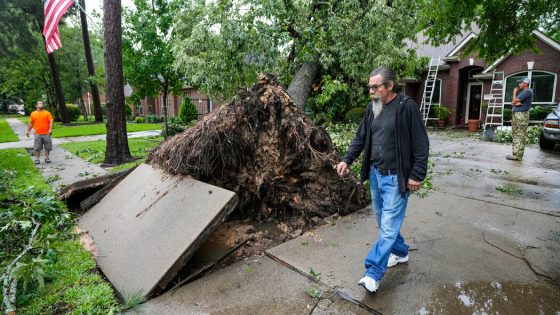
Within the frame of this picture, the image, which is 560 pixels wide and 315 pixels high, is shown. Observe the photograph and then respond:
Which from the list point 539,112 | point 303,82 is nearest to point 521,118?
point 303,82

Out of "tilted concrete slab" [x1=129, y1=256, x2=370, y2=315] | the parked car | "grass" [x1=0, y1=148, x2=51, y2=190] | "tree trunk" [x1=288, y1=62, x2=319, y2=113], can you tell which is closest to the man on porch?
the parked car

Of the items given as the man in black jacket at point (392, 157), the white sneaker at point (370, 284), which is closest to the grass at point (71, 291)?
the white sneaker at point (370, 284)

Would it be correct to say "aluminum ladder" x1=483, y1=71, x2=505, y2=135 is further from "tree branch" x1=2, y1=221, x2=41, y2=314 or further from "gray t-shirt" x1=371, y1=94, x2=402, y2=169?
"tree branch" x1=2, y1=221, x2=41, y2=314

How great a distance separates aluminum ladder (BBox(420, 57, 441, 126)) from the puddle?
15532mm

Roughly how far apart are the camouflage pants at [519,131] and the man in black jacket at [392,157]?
23.1 feet

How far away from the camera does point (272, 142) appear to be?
4348 millimetres

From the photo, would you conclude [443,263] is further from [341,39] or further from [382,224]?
[341,39]

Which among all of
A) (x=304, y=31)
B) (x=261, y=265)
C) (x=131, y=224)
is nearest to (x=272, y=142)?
(x=261, y=265)

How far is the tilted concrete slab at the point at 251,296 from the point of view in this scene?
2543 mm

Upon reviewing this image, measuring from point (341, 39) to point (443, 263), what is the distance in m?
6.29

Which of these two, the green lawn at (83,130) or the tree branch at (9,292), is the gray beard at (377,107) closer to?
the tree branch at (9,292)

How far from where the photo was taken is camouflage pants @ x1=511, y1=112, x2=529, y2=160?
7953 millimetres

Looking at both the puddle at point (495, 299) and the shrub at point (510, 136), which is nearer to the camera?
the puddle at point (495, 299)

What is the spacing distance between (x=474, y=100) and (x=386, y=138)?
1829cm
